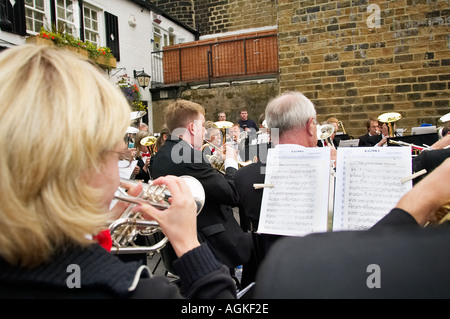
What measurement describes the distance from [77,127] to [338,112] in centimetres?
909

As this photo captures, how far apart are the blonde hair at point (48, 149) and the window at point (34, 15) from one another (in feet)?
33.8

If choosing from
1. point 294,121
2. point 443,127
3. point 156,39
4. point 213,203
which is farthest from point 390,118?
point 156,39

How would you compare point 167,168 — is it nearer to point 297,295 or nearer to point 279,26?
point 297,295

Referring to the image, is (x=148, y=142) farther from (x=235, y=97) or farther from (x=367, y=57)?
(x=235, y=97)

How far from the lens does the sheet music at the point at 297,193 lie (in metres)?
1.80

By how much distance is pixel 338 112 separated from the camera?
360 inches

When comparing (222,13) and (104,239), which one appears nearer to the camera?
(104,239)

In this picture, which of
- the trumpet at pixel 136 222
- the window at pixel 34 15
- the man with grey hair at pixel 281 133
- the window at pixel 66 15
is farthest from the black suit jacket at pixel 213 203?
the window at pixel 66 15

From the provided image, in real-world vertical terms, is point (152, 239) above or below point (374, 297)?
below

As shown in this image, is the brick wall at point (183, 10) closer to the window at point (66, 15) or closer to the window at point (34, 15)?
the window at point (66, 15)

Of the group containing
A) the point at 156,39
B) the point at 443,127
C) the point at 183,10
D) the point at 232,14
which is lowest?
the point at 443,127

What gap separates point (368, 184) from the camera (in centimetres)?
172

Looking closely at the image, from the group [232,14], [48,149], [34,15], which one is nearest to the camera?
[48,149]
